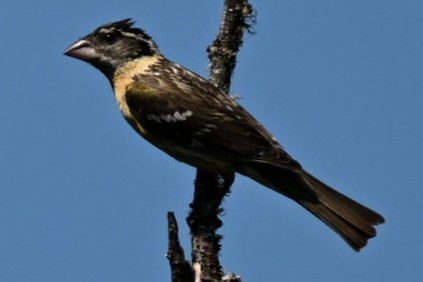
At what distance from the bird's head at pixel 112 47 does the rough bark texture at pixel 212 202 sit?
0.82 m

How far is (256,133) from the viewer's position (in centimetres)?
736

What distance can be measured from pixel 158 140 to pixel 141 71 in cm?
73

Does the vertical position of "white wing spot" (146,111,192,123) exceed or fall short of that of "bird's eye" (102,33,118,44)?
it falls short

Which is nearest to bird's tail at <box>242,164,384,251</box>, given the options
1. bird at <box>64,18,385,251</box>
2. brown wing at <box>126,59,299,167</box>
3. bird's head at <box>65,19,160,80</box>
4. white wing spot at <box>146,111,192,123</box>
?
bird at <box>64,18,385,251</box>

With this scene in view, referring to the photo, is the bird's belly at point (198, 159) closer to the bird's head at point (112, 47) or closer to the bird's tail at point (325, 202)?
the bird's tail at point (325, 202)

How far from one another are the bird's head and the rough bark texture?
823 mm

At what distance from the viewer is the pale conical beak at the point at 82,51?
8.00 m

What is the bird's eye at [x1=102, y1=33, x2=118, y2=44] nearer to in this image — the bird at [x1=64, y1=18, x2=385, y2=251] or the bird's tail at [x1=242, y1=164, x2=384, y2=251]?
the bird at [x1=64, y1=18, x2=385, y2=251]

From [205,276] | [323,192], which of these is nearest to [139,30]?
[323,192]

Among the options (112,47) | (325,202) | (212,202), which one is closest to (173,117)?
(212,202)

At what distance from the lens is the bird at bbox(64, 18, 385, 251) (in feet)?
23.3

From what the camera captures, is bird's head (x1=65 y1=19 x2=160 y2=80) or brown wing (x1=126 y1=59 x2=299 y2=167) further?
bird's head (x1=65 y1=19 x2=160 y2=80)

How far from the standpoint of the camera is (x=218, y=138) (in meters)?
7.32

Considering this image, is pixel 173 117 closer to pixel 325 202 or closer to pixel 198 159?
pixel 198 159
